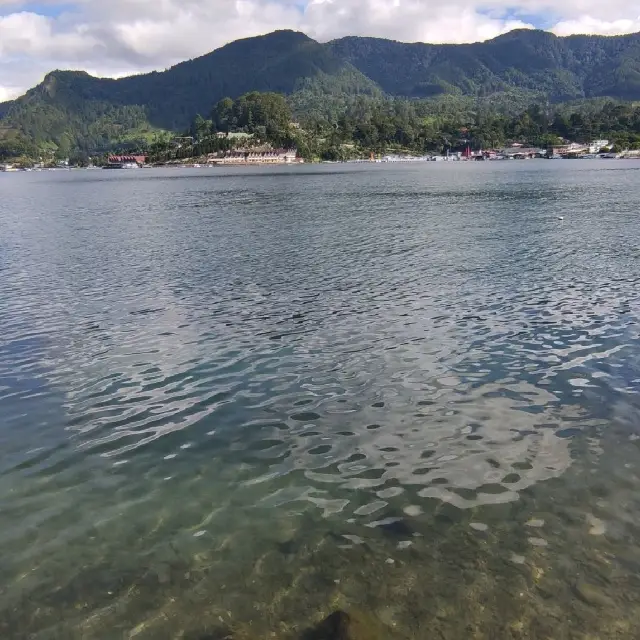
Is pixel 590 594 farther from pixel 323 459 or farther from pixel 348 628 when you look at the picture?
pixel 323 459

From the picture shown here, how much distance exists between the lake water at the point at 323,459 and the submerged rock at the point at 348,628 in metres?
0.11

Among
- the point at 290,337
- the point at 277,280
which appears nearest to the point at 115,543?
the point at 290,337

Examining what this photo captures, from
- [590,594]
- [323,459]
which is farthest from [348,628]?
[323,459]

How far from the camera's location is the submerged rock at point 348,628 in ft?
29.9

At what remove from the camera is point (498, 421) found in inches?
635

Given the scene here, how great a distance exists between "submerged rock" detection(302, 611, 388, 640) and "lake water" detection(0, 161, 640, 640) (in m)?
0.11

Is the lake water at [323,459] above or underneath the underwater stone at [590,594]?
underneath

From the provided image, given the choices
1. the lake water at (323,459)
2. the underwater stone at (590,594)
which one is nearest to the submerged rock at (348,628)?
the lake water at (323,459)

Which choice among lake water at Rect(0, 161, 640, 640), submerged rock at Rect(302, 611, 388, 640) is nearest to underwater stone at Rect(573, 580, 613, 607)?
lake water at Rect(0, 161, 640, 640)

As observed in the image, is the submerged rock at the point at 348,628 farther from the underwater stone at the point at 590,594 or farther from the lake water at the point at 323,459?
the underwater stone at the point at 590,594

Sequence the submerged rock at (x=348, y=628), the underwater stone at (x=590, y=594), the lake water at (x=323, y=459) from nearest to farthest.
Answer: the submerged rock at (x=348, y=628) < the underwater stone at (x=590, y=594) < the lake water at (x=323, y=459)

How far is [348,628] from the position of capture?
9195 millimetres

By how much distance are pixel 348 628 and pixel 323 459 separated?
547 cm

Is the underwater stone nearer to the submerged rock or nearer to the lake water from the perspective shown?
the lake water
